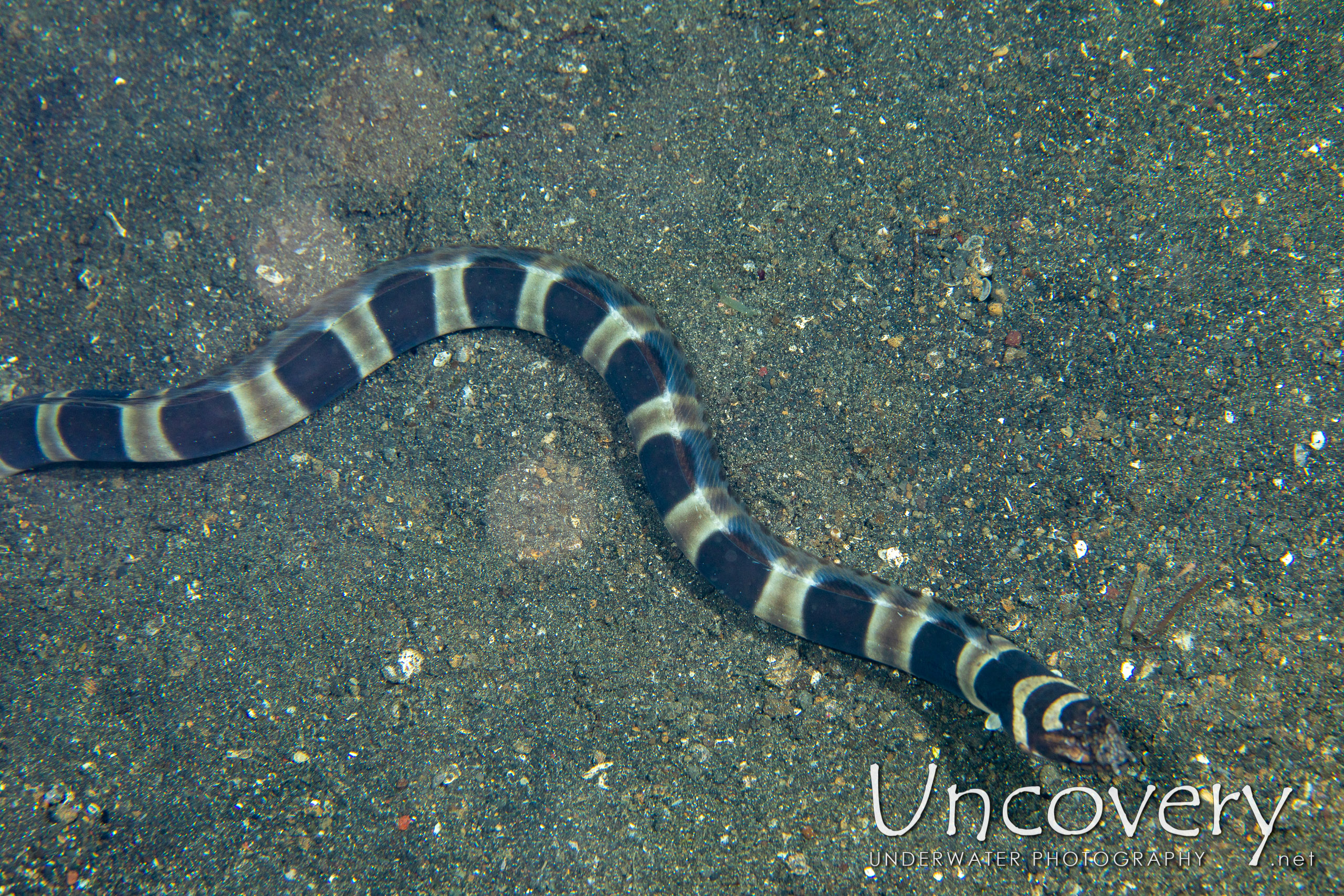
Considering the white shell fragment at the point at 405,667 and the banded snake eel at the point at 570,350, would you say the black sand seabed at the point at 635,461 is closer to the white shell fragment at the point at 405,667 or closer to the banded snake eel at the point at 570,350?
the white shell fragment at the point at 405,667

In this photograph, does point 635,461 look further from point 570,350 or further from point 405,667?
point 405,667

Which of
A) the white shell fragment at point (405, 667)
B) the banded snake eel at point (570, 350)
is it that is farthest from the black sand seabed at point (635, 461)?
the banded snake eel at point (570, 350)

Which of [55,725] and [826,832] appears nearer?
[826,832]

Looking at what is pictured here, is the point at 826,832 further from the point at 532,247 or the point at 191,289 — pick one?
the point at 191,289

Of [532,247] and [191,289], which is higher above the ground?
[532,247]

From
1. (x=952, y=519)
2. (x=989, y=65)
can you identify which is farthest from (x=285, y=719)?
(x=989, y=65)

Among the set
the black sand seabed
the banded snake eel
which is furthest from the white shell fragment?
the banded snake eel
